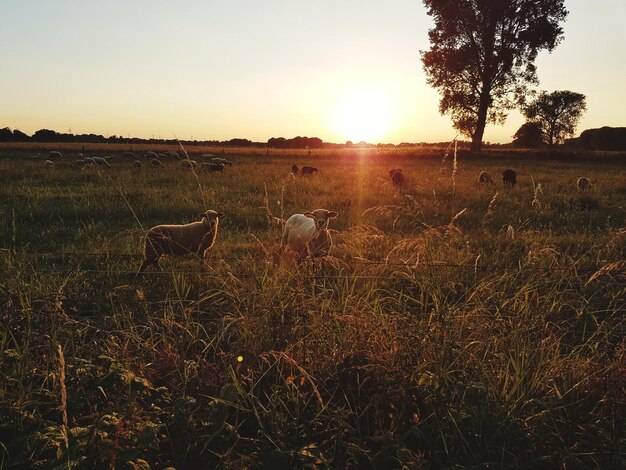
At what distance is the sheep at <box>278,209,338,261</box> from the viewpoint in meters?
7.06

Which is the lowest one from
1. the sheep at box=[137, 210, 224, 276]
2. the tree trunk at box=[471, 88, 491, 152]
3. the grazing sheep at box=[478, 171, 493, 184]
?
the sheep at box=[137, 210, 224, 276]

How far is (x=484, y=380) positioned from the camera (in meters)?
2.82

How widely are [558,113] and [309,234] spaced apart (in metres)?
86.1

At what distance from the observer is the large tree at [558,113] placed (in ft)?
255

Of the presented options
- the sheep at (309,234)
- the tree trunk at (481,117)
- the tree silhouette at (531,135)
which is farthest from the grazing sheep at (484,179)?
the tree silhouette at (531,135)

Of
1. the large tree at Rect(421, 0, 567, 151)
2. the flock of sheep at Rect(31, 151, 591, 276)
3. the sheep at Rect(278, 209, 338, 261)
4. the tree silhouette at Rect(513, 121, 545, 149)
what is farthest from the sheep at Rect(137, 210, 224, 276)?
the tree silhouette at Rect(513, 121, 545, 149)

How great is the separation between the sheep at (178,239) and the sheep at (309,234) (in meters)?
1.25

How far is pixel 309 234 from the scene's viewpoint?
7.38 m

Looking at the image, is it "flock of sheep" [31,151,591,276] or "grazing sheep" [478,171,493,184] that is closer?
"flock of sheep" [31,151,591,276]

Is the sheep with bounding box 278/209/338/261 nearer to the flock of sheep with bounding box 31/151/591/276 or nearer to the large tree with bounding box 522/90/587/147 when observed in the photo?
the flock of sheep with bounding box 31/151/591/276

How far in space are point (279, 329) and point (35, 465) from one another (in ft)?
5.31

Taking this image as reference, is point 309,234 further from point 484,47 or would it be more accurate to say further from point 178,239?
point 484,47

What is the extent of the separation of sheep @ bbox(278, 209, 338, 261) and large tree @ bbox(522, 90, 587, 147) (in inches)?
3191

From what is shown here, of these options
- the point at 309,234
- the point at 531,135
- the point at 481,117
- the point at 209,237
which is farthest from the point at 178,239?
the point at 531,135
